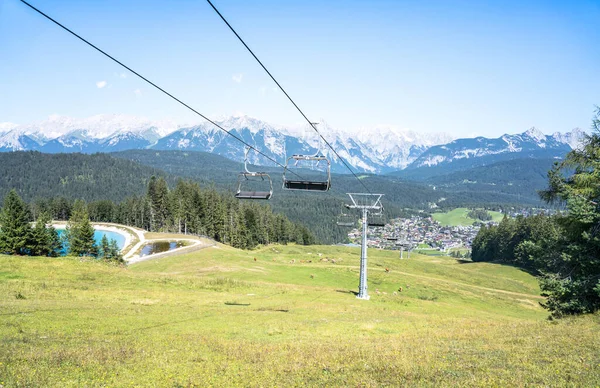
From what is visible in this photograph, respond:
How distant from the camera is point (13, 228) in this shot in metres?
75.8

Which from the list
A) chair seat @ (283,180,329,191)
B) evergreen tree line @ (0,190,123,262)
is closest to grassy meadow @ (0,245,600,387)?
chair seat @ (283,180,329,191)

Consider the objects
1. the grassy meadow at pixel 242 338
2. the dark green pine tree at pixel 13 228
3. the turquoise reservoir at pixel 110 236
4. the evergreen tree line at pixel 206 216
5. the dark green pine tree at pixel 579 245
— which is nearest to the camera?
the grassy meadow at pixel 242 338

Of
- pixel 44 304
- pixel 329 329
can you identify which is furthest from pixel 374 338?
pixel 44 304

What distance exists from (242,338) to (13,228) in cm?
7534

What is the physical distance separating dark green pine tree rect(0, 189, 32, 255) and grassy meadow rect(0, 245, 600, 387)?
36686mm

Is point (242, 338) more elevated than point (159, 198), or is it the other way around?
point (159, 198)

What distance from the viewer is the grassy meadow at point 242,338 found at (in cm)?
1466

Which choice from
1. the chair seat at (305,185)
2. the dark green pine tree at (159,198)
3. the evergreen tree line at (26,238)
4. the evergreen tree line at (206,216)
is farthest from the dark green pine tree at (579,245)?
the dark green pine tree at (159,198)

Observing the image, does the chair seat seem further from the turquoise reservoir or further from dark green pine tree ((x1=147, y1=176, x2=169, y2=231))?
the turquoise reservoir

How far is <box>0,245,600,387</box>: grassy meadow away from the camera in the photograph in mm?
14656

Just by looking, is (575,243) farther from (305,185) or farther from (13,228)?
(13,228)

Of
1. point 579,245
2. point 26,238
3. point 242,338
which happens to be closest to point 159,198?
point 26,238

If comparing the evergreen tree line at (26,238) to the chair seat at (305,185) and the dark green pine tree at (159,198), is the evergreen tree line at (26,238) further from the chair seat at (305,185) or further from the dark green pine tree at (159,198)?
the chair seat at (305,185)

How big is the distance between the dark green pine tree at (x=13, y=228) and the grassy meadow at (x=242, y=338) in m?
36.7
